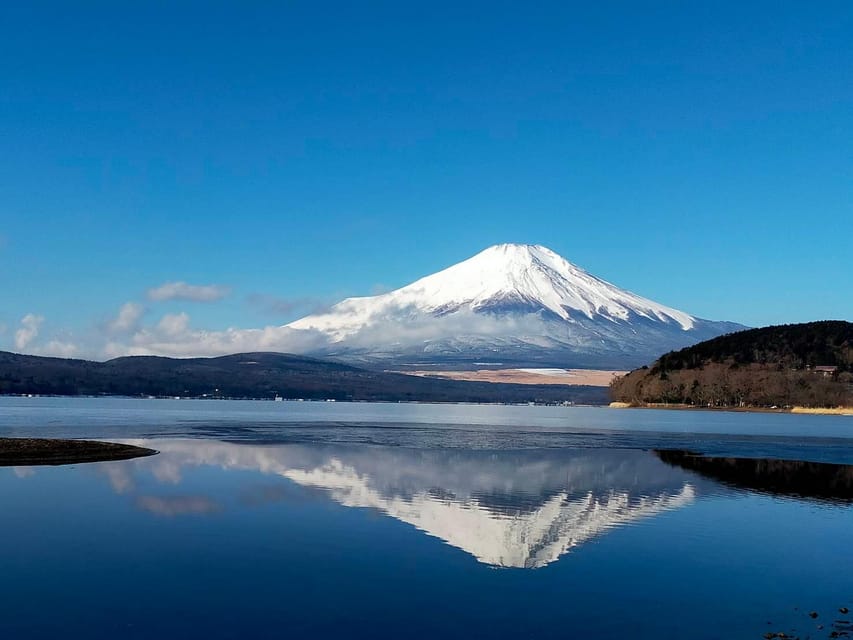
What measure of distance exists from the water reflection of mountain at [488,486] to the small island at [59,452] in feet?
Result: 7.78

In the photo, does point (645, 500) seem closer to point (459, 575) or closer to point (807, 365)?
point (459, 575)

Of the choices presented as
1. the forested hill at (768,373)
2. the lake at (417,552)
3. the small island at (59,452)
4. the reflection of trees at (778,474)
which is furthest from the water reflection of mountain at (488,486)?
the forested hill at (768,373)

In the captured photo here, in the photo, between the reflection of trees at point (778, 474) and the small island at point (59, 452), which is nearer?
the reflection of trees at point (778, 474)

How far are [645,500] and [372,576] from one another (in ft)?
56.7

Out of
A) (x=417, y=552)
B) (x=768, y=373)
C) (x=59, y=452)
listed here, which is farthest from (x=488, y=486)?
(x=768, y=373)

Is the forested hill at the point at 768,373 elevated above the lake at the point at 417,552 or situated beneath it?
elevated above

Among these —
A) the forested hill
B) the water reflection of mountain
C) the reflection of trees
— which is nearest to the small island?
the water reflection of mountain

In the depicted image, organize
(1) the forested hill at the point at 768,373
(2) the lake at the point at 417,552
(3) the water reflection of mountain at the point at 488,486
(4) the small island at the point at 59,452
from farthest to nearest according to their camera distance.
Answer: (1) the forested hill at the point at 768,373, (4) the small island at the point at 59,452, (3) the water reflection of mountain at the point at 488,486, (2) the lake at the point at 417,552

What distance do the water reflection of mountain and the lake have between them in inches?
6.8

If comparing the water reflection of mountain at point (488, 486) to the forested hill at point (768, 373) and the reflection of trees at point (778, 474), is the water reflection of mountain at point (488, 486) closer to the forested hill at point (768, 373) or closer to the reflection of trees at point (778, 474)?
the reflection of trees at point (778, 474)

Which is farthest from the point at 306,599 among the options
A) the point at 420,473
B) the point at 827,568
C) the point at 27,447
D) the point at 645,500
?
the point at 27,447

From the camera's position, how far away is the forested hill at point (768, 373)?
171 m

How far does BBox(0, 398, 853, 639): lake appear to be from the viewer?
16.3m

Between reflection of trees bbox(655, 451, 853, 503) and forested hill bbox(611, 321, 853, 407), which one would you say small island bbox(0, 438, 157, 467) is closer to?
reflection of trees bbox(655, 451, 853, 503)
